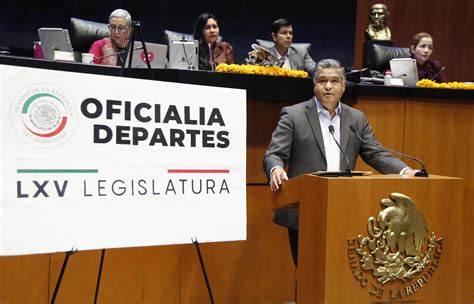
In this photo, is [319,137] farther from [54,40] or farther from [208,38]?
[208,38]

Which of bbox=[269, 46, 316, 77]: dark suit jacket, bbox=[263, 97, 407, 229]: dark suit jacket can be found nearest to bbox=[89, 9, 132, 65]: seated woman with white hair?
bbox=[269, 46, 316, 77]: dark suit jacket

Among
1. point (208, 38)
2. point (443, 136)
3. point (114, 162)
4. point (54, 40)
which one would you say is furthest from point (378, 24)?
point (114, 162)

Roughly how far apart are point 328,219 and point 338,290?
0.93ft

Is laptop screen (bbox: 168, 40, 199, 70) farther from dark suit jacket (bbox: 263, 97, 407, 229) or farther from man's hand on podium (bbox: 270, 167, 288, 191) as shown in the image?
man's hand on podium (bbox: 270, 167, 288, 191)

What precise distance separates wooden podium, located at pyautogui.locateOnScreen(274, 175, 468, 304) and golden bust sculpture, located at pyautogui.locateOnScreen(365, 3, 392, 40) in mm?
4955

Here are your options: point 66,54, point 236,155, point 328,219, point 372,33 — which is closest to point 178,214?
point 236,155

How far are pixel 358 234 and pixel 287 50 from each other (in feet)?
11.6

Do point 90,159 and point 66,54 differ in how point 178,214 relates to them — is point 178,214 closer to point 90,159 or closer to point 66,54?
point 90,159

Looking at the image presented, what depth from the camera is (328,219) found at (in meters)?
2.60

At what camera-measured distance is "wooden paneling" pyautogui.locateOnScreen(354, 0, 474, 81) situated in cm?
906

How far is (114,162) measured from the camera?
2.48m

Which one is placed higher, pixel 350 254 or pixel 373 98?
pixel 373 98

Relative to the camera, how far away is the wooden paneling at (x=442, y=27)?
29.7ft

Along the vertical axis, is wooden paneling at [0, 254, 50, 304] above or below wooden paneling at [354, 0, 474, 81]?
below
